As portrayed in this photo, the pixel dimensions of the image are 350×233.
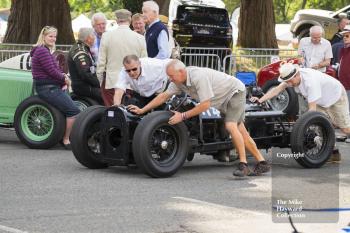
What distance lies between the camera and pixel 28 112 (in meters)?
12.6

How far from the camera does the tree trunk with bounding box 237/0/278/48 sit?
26.0m

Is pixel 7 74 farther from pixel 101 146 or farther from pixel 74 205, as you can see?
pixel 74 205

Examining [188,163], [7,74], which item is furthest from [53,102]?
[188,163]

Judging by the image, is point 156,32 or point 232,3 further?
point 232,3

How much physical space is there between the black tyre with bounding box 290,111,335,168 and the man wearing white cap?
20 centimetres

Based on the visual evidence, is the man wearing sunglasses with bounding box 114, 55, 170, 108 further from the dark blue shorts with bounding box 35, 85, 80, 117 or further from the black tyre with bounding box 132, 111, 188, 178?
the dark blue shorts with bounding box 35, 85, 80, 117

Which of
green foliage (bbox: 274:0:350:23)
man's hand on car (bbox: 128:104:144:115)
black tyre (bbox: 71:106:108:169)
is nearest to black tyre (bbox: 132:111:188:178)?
man's hand on car (bbox: 128:104:144:115)

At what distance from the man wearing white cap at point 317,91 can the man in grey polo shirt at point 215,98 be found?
2.62ft

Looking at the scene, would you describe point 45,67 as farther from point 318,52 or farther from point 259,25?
point 259,25

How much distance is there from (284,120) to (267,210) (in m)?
3.40

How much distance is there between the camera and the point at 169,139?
10070 millimetres

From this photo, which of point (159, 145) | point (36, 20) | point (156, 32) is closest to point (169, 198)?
point (159, 145)

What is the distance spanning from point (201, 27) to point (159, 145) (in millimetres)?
14726

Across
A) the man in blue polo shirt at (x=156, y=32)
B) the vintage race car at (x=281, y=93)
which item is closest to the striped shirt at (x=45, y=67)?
the man in blue polo shirt at (x=156, y=32)
